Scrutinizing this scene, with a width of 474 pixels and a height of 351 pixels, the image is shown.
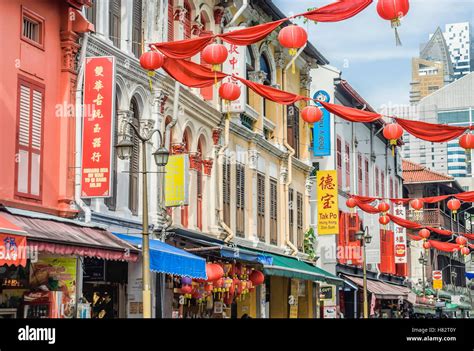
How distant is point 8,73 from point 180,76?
283 centimetres

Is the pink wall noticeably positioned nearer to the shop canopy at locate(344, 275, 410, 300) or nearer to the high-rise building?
the high-rise building

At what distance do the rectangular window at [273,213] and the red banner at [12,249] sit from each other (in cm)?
1787

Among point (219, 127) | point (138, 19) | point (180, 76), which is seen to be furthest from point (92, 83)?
Result: point (219, 127)

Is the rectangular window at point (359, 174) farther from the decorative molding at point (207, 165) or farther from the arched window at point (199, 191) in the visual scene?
the arched window at point (199, 191)

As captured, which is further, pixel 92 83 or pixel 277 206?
pixel 277 206

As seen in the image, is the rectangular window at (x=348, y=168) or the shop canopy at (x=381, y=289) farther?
the rectangular window at (x=348, y=168)

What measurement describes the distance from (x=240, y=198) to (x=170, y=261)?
10.2 meters

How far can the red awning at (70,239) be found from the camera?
13.3 meters

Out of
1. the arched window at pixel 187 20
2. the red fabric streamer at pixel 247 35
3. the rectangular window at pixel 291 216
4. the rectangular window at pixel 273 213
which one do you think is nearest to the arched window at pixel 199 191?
the arched window at pixel 187 20

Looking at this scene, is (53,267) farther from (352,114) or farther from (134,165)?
(352,114)

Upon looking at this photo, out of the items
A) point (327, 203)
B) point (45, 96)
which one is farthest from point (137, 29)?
point (327, 203)

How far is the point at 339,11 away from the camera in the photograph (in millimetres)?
11586
